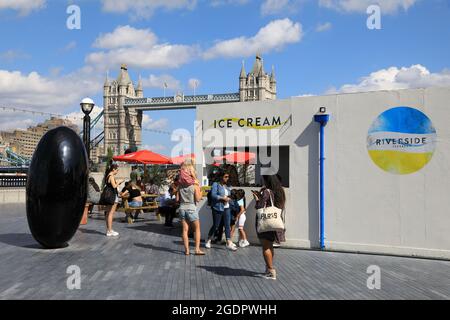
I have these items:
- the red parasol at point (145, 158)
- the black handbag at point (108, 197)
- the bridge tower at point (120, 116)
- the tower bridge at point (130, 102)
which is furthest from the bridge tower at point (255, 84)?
the black handbag at point (108, 197)

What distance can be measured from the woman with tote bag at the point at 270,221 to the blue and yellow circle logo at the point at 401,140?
312 centimetres

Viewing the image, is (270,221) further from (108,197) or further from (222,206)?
(108,197)

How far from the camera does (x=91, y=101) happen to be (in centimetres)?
1332

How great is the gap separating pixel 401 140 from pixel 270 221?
385 cm

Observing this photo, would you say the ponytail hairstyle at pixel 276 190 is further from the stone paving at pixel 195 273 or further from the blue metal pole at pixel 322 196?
the blue metal pole at pixel 322 196

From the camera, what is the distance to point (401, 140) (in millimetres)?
8375

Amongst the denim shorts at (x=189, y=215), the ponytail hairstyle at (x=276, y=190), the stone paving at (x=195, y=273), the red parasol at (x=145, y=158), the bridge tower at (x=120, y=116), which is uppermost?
the bridge tower at (x=120, y=116)

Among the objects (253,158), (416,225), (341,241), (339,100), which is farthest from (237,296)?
(253,158)

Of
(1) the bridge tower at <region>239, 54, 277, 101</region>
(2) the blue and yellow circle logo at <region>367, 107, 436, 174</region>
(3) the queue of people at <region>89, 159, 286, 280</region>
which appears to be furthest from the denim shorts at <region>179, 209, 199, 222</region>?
(1) the bridge tower at <region>239, 54, 277, 101</region>

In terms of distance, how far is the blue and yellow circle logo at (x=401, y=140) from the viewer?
8203mm

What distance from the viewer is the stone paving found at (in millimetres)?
5480

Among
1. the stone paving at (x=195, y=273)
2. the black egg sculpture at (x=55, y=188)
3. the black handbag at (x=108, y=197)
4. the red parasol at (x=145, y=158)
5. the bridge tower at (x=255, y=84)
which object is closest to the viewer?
the stone paving at (x=195, y=273)

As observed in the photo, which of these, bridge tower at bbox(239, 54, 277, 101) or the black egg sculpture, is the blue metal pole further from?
bridge tower at bbox(239, 54, 277, 101)

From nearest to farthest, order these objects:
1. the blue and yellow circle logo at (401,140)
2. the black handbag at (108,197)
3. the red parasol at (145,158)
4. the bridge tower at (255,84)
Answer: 1. the blue and yellow circle logo at (401,140)
2. the black handbag at (108,197)
3. the red parasol at (145,158)
4. the bridge tower at (255,84)
